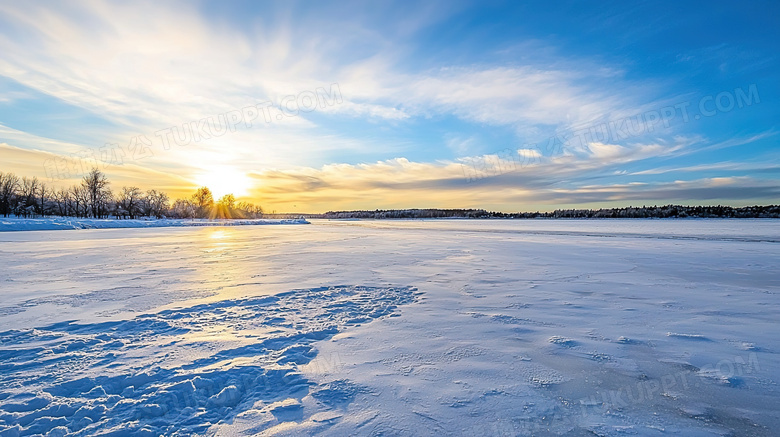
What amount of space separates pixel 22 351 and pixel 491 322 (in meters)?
4.94

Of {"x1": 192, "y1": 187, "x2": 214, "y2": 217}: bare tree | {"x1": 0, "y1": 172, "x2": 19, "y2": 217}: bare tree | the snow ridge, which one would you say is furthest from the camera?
{"x1": 192, "y1": 187, "x2": 214, "y2": 217}: bare tree

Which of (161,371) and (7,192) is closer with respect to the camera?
(161,371)

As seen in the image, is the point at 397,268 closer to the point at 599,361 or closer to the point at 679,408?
the point at 599,361

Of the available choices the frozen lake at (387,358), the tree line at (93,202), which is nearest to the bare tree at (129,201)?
the tree line at (93,202)

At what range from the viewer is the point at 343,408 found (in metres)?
2.38

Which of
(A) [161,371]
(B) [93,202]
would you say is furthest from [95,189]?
(A) [161,371]

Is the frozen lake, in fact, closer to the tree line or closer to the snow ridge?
the snow ridge

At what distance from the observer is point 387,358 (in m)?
3.19

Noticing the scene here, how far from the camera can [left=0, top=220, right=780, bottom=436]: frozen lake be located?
2.26 metres

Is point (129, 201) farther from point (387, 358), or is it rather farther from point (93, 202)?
point (387, 358)

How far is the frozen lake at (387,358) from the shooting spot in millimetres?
2262

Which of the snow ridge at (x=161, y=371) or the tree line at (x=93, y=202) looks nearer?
the snow ridge at (x=161, y=371)

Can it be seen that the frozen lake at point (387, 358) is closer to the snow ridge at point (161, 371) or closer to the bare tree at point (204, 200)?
the snow ridge at point (161, 371)

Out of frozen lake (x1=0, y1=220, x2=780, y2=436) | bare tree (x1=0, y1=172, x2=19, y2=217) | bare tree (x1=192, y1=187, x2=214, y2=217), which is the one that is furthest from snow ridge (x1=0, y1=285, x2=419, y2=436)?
bare tree (x1=192, y1=187, x2=214, y2=217)
